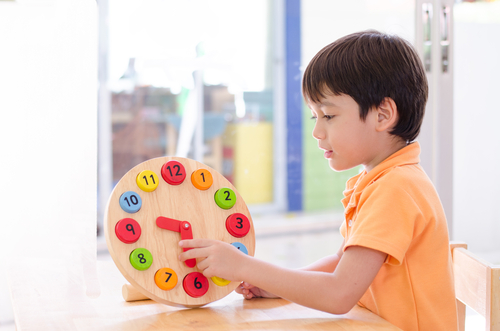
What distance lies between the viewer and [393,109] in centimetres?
70

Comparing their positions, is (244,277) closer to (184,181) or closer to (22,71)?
(184,181)

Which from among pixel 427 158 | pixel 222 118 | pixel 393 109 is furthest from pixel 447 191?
pixel 222 118

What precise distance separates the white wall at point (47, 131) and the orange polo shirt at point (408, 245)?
1.28ft

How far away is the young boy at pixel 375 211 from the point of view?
613mm

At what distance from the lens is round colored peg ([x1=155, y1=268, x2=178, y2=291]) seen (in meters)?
0.63

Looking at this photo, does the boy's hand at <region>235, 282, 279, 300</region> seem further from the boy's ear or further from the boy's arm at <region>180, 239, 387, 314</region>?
the boy's ear

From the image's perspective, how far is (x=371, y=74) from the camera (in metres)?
0.69

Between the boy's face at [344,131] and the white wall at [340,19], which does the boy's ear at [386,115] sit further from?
the white wall at [340,19]

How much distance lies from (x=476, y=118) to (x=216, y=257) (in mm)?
1486

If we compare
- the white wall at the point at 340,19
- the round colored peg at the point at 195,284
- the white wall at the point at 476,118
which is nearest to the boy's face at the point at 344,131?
the round colored peg at the point at 195,284

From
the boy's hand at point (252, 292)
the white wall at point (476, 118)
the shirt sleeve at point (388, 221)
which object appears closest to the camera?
the shirt sleeve at point (388, 221)

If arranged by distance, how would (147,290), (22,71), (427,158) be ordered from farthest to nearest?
1. (427,158)
2. (22,71)
3. (147,290)

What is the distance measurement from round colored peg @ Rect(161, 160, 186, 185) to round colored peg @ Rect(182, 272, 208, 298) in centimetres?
13

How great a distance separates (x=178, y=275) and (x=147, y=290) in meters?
0.05
